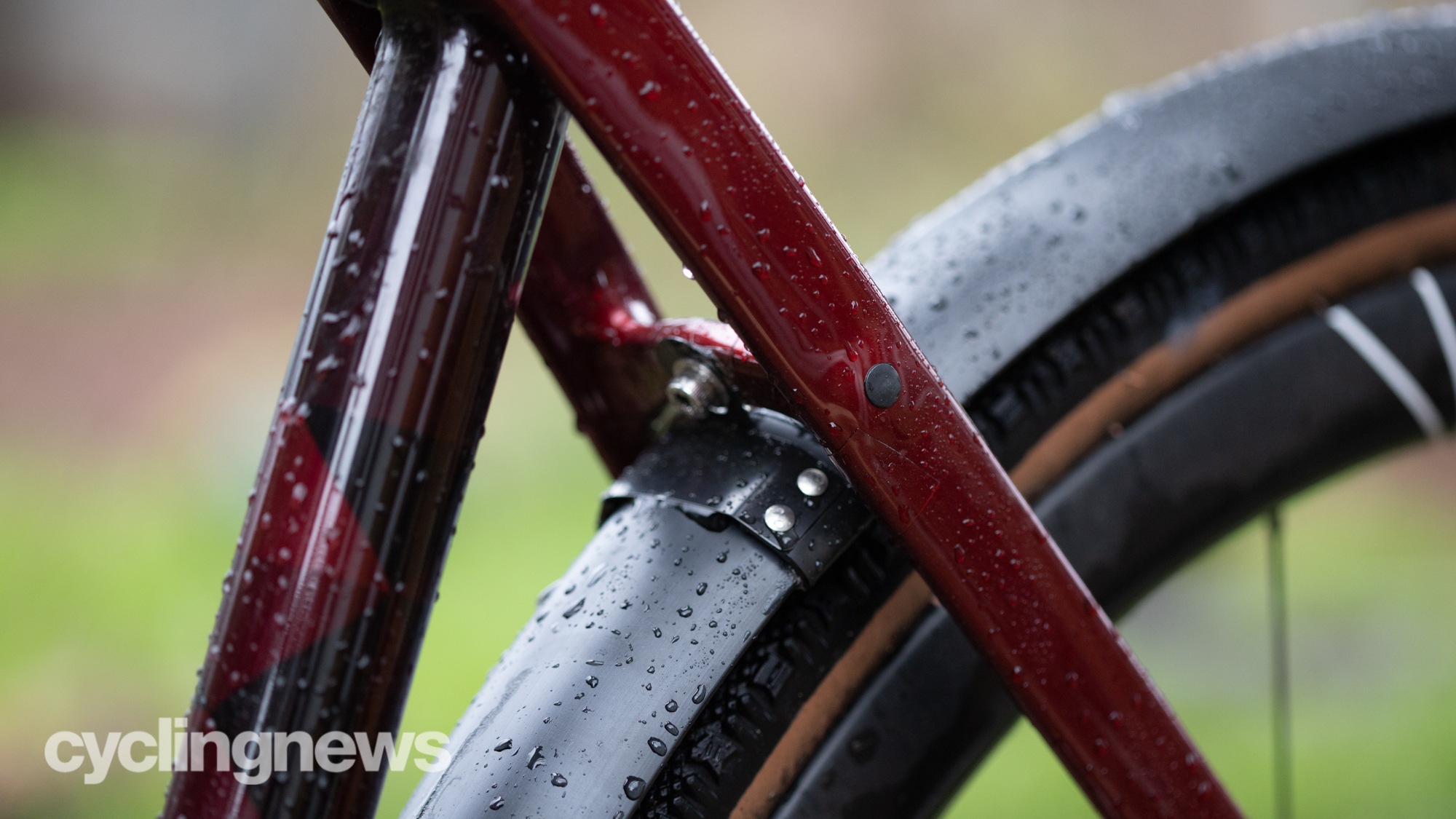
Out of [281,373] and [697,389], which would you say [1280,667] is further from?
[281,373]

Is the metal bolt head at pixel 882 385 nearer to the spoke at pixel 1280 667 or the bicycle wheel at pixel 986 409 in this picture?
the bicycle wheel at pixel 986 409

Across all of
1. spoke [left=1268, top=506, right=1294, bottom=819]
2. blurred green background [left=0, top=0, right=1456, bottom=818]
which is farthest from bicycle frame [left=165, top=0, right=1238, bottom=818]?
blurred green background [left=0, top=0, right=1456, bottom=818]

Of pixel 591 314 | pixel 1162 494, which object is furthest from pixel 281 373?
pixel 1162 494

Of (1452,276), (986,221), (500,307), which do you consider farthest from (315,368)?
(1452,276)

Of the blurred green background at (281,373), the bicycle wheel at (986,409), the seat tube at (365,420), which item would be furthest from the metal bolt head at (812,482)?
the blurred green background at (281,373)

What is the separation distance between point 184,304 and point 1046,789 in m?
2.02

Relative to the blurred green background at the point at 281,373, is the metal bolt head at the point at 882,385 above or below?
below

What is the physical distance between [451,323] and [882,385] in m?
0.12

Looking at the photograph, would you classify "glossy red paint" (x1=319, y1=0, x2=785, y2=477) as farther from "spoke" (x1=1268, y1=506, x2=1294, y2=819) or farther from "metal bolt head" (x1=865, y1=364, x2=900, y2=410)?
"spoke" (x1=1268, y1=506, x2=1294, y2=819)

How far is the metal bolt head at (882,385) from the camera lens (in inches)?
11.7

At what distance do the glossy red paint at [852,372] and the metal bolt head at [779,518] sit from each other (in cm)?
3

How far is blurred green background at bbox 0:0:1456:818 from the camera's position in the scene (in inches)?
45.9

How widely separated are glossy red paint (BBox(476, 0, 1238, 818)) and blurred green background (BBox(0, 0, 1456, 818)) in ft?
1.38

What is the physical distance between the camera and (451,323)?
27 centimetres
